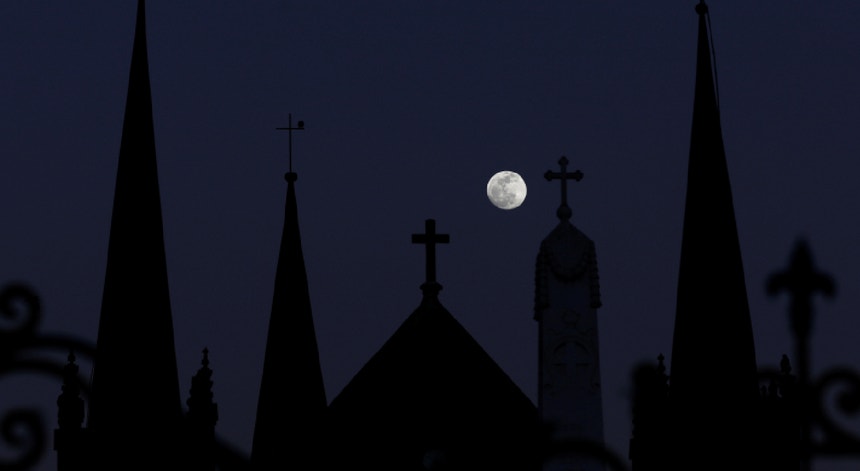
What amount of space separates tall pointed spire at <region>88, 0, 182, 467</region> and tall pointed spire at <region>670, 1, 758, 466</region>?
7661 mm

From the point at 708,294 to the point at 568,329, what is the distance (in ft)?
11.4

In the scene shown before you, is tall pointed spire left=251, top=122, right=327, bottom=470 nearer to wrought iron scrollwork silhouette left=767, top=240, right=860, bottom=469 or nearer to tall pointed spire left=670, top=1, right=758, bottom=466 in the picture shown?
tall pointed spire left=670, top=1, right=758, bottom=466

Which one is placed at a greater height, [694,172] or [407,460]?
[694,172]

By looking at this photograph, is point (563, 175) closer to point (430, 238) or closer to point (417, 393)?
point (430, 238)

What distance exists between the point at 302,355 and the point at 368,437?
3051 millimetres

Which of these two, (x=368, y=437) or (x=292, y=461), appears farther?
(x=368, y=437)

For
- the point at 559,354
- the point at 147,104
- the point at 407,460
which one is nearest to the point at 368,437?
the point at 407,460

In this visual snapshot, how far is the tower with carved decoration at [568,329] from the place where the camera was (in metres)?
32.9

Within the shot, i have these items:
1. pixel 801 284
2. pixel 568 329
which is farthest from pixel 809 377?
pixel 568 329

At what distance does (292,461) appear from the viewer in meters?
41.5

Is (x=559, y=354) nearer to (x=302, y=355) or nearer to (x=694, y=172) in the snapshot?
(x=694, y=172)

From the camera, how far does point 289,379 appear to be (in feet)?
149

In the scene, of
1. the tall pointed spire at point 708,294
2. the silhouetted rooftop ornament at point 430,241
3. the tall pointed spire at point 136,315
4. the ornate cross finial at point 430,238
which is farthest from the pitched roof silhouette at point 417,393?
the tall pointed spire at point 708,294

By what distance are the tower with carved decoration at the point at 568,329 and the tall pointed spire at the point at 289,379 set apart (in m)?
9.63
